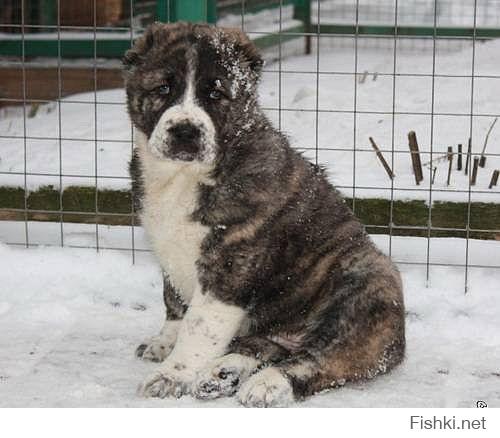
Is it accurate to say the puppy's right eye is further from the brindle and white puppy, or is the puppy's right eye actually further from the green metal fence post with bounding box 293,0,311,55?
the green metal fence post with bounding box 293,0,311,55

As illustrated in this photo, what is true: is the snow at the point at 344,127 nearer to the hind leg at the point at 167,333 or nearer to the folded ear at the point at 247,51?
→ the folded ear at the point at 247,51

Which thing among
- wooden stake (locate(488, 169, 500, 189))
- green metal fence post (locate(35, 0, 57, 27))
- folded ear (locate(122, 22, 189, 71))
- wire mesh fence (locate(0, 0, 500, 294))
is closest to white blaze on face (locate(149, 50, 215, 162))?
folded ear (locate(122, 22, 189, 71))

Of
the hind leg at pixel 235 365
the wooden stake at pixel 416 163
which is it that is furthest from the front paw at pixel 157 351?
the wooden stake at pixel 416 163

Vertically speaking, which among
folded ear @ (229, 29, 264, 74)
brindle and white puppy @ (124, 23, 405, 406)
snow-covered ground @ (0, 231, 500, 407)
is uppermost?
folded ear @ (229, 29, 264, 74)

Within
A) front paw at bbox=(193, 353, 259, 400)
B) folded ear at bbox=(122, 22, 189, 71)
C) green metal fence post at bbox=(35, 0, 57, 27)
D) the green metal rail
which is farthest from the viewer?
green metal fence post at bbox=(35, 0, 57, 27)

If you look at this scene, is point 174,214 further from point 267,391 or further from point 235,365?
point 267,391

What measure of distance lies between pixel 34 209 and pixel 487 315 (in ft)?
9.13

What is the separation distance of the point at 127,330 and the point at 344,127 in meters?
3.05

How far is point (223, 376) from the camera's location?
4902 millimetres

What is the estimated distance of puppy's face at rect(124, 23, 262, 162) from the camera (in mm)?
4805

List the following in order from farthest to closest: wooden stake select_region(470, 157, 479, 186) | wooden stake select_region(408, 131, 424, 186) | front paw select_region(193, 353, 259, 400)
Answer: wooden stake select_region(408, 131, 424, 186)
wooden stake select_region(470, 157, 479, 186)
front paw select_region(193, 353, 259, 400)

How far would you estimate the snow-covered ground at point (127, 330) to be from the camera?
16.3 feet

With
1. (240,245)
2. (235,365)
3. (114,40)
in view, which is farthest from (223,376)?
(114,40)

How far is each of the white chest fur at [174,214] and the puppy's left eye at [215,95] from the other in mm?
291
